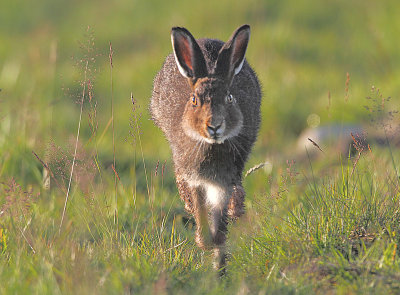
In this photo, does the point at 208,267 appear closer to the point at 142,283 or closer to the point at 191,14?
the point at 142,283

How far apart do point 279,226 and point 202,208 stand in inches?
34.1

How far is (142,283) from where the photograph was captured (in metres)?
3.38

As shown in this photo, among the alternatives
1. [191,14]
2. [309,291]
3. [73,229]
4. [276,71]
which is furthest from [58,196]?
[191,14]

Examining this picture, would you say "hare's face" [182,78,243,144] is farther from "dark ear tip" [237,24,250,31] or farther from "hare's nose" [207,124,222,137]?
"dark ear tip" [237,24,250,31]

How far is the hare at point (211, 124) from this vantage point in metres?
4.17

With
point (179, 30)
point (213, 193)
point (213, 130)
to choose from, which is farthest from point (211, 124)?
point (213, 193)

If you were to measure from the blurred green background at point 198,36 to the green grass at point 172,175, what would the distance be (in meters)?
0.03

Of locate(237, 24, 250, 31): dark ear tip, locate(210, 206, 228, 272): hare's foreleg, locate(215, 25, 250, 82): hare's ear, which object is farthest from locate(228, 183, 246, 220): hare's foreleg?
locate(237, 24, 250, 31): dark ear tip

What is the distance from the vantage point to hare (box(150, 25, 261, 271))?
4.17 m

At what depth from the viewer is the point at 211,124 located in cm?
400

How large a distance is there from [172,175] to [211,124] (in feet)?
8.42

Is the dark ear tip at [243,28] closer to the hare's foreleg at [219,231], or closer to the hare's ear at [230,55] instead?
the hare's ear at [230,55]

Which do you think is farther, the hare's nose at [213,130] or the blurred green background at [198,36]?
the blurred green background at [198,36]

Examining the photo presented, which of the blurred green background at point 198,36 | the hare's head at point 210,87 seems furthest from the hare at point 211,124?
the blurred green background at point 198,36
